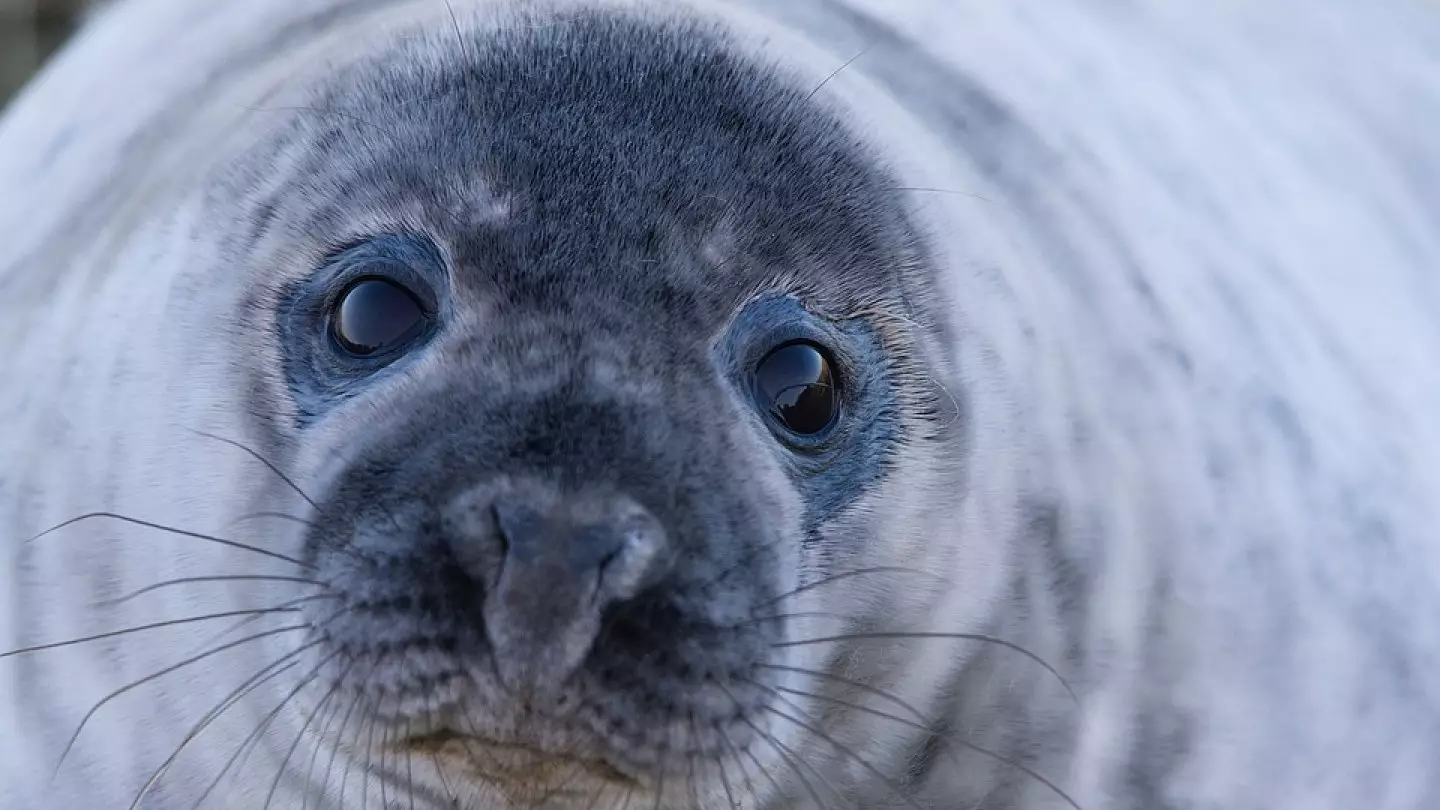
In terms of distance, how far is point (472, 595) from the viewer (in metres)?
1.37

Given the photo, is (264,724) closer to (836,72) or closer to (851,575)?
(851,575)

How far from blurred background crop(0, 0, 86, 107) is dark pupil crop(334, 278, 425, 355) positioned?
10.1ft

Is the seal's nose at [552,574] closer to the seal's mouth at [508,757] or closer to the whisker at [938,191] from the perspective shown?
the seal's mouth at [508,757]

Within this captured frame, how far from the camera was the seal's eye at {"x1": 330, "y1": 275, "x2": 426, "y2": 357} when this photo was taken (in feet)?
5.42

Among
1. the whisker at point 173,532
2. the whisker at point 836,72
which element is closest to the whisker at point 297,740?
the whisker at point 173,532

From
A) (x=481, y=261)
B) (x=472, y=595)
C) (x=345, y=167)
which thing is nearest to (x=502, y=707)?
(x=472, y=595)

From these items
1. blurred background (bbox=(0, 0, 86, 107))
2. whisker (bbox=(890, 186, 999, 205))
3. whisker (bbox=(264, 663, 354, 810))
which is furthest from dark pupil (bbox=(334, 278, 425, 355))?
blurred background (bbox=(0, 0, 86, 107))

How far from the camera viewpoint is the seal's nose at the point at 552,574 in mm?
1328

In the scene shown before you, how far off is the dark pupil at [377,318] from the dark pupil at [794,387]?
35 cm

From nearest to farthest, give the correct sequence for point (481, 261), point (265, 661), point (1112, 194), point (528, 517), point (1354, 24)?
1. point (528, 517)
2. point (481, 261)
3. point (265, 661)
4. point (1112, 194)
5. point (1354, 24)

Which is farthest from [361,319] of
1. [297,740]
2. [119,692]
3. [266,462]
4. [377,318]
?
[119,692]

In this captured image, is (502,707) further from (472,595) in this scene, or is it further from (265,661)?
(265,661)

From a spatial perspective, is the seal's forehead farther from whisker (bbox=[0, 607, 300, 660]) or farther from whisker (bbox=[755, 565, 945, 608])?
whisker (bbox=[0, 607, 300, 660])

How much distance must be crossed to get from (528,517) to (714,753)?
294 mm
